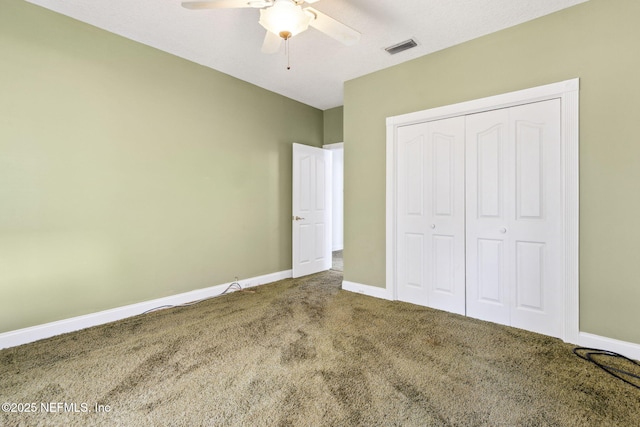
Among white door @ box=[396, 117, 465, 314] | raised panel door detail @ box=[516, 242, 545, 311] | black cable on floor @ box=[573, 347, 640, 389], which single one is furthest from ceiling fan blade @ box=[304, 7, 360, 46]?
black cable on floor @ box=[573, 347, 640, 389]

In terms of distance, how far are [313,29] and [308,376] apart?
288cm

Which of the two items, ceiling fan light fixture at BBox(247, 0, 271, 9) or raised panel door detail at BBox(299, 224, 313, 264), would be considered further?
raised panel door detail at BBox(299, 224, 313, 264)

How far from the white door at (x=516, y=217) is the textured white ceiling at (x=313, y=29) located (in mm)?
811

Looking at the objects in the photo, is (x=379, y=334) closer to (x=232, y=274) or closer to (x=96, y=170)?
(x=232, y=274)

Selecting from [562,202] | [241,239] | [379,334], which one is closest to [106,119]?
[241,239]

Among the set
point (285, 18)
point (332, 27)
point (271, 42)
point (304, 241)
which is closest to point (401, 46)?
point (332, 27)

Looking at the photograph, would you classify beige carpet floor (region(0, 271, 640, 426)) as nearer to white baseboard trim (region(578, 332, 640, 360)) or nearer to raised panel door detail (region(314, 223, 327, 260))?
white baseboard trim (region(578, 332, 640, 360))

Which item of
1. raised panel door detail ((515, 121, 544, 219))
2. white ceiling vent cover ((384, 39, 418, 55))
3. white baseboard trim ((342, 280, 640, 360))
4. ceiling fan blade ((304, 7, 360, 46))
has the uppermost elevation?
white ceiling vent cover ((384, 39, 418, 55))

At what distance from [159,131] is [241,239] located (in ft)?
5.25

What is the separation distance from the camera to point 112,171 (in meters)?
2.84

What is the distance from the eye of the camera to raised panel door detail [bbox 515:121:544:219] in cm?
258

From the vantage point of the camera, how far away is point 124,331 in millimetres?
2631

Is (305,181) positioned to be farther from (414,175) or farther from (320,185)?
(414,175)

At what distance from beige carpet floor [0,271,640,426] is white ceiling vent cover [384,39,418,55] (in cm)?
273
